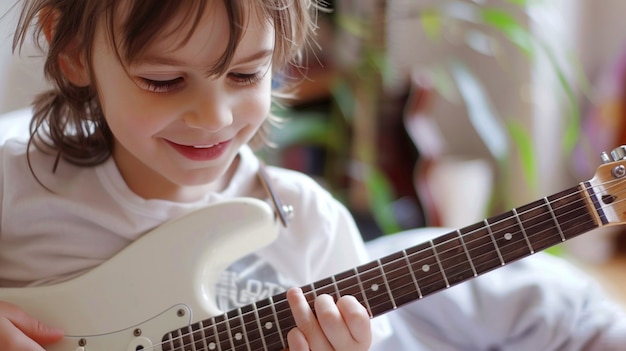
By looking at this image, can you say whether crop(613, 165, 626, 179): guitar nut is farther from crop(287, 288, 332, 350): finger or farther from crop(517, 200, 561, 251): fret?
crop(287, 288, 332, 350): finger

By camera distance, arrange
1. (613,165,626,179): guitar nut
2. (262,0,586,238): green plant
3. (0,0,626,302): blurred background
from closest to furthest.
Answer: (613,165,626,179): guitar nut → (262,0,586,238): green plant → (0,0,626,302): blurred background

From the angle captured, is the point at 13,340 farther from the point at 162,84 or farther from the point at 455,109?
the point at 455,109

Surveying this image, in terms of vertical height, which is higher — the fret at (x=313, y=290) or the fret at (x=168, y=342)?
the fret at (x=168, y=342)

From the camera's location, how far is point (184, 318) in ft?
2.65

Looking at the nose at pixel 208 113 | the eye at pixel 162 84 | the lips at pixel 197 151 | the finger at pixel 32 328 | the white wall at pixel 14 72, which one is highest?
the white wall at pixel 14 72

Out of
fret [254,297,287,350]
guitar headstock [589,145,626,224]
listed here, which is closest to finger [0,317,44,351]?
fret [254,297,287,350]

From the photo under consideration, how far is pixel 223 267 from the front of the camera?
2.79 ft

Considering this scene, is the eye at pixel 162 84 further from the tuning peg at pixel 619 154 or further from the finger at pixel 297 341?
the tuning peg at pixel 619 154

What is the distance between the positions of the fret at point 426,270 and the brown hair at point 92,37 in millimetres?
264

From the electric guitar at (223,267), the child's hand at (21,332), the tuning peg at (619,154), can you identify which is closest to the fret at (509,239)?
the electric guitar at (223,267)

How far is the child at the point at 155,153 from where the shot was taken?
72 centimetres

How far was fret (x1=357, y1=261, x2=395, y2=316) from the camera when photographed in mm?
747

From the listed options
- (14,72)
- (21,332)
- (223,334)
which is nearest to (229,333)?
(223,334)

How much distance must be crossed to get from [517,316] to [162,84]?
61 cm
